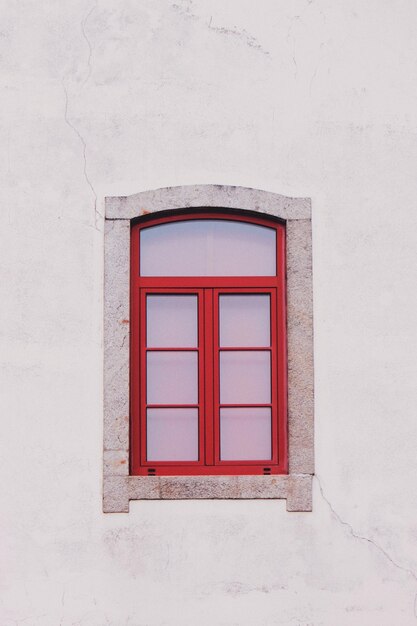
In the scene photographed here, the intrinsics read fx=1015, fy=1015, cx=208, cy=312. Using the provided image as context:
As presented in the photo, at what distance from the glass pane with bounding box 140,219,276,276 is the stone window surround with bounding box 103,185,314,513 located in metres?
0.17

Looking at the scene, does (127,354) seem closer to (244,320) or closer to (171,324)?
(171,324)

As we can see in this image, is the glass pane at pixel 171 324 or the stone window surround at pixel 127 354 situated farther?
the glass pane at pixel 171 324

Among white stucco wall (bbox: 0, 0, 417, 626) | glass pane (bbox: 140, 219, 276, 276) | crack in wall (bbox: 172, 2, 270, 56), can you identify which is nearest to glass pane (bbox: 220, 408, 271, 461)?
white stucco wall (bbox: 0, 0, 417, 626)

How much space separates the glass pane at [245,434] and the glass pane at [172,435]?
176 mm

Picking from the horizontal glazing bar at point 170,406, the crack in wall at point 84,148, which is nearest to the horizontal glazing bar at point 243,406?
the horizontal glazing bar at point 170,406

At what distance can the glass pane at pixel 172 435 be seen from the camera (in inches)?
241

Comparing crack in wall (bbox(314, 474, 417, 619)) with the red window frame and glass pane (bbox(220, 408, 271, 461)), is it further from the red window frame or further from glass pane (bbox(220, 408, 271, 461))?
glass pane (bbox(220, 408, 271, 461))

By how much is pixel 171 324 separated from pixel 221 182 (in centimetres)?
91

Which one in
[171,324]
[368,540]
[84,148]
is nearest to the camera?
[368,540]

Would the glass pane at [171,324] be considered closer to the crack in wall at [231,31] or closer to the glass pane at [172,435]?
the glass pane at [172,435]

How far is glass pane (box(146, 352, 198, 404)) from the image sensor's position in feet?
20.2

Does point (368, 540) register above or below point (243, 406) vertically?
below

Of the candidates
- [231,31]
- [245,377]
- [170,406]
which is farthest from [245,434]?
[231,31]

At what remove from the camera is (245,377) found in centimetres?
618
